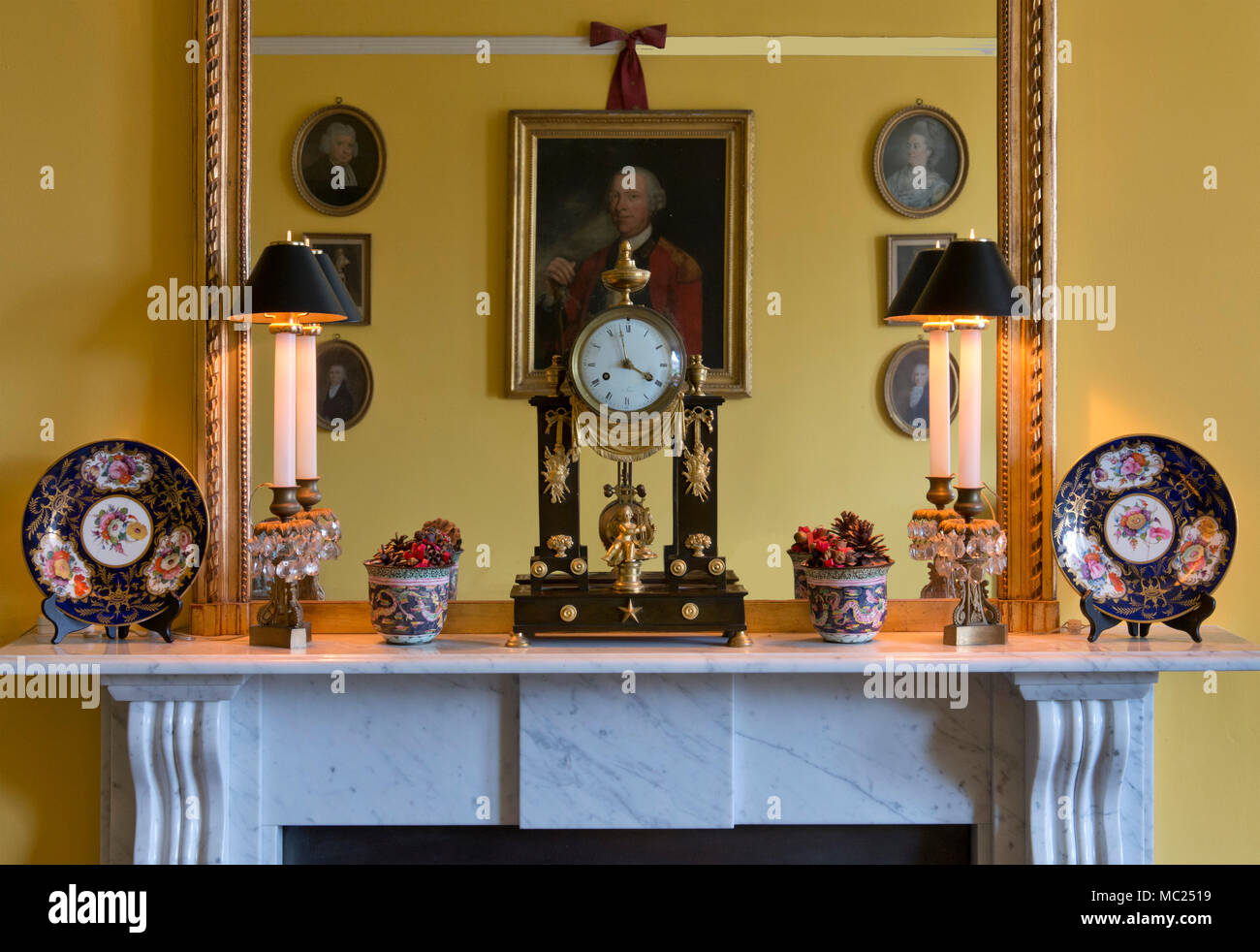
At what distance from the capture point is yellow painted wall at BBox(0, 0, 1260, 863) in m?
1.93

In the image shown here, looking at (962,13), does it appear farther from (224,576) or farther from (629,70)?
(224,576)

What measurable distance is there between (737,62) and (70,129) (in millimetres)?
1184

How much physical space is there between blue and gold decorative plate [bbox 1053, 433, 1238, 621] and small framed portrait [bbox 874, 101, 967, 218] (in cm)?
52

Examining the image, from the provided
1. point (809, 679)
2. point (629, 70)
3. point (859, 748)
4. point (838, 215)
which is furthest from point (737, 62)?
point (859, 748)

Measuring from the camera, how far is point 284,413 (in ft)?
6.13

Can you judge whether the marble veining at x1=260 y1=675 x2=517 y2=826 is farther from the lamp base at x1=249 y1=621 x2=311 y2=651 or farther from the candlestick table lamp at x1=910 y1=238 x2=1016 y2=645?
the candlestick table lamp at x1=910 y1=238 x2=1016 y2=645

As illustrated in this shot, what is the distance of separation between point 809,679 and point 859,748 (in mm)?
146

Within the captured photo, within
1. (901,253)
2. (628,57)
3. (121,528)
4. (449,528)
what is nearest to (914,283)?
(901,253)

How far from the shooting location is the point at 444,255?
6.32 ft

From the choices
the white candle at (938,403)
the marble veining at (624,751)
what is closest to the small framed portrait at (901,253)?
the white candle at (938,403)

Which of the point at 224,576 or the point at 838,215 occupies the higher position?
the point at 838,215

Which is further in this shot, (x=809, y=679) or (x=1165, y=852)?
(x=1165, y=852)

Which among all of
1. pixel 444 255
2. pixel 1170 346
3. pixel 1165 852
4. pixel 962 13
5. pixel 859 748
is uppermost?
pixel 962 13

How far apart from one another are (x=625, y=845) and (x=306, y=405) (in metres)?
0.93
